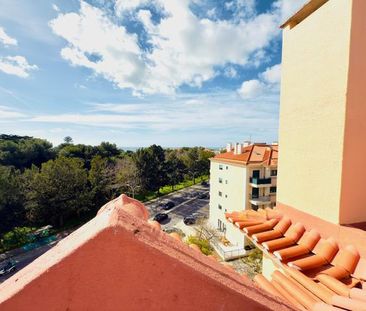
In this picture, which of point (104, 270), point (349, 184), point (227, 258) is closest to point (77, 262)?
point (104, 270)

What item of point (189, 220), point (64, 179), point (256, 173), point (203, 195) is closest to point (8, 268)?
point (64, 179)

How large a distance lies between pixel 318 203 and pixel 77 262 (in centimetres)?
422

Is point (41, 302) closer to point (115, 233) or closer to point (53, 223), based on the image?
point (115, 233)

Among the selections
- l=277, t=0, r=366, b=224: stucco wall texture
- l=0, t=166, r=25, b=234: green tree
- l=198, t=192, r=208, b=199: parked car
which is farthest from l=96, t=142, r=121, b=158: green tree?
l=277, t=0, r=366, b=224: stucco wall texture

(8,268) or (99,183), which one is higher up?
(99,183)

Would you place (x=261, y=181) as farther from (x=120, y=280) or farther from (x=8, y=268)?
(x=8, y=268)

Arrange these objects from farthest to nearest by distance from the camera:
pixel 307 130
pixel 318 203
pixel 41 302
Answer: pixel 307 130 < pixel 318 203 < pixel 41 302

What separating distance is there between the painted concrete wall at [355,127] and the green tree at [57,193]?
30159 millimetres

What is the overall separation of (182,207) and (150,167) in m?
8.84

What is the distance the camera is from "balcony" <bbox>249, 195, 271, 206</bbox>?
2338 cm

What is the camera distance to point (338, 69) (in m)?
3.76

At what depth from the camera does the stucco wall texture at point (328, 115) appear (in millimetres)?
3613

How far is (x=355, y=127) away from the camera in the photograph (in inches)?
144

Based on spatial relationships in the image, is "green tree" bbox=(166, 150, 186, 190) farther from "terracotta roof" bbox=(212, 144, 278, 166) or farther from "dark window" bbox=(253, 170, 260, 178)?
"dark window" bbox=(253, 170, 260, 178)
